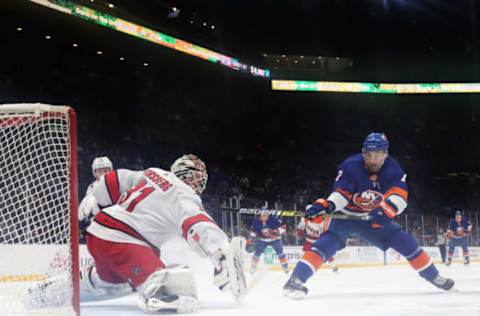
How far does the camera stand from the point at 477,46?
1892 cm

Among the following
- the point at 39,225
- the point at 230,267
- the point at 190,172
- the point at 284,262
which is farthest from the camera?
the point at 284,262

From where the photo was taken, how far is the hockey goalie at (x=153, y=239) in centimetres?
280

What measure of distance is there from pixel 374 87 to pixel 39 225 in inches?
701

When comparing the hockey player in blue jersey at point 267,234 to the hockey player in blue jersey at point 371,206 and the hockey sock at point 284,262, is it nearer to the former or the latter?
the hockey sock at point 284,262

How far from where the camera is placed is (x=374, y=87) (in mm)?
20188

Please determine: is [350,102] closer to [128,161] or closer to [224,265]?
[128,161]

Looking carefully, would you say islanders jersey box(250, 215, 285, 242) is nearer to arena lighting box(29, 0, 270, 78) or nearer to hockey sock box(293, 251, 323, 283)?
hockey sock box(293, 251, 323, 283)

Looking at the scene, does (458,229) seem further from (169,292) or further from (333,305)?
(169,292)

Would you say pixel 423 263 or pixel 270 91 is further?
pixel 270 91

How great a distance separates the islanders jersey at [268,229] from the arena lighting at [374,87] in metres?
10.9

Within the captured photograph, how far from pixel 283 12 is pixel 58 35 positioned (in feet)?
21.6

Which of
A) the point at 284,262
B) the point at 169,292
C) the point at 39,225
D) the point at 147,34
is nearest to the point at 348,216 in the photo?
the point at 169,292

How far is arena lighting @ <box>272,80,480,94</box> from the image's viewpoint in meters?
19.3

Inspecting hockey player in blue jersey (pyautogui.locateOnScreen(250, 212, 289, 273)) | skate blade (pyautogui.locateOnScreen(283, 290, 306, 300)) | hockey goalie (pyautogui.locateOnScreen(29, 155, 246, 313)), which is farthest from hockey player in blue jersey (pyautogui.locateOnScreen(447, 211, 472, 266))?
hockey goalie (pyautogui.locateOnScreen(29, 155, 246, 313))
